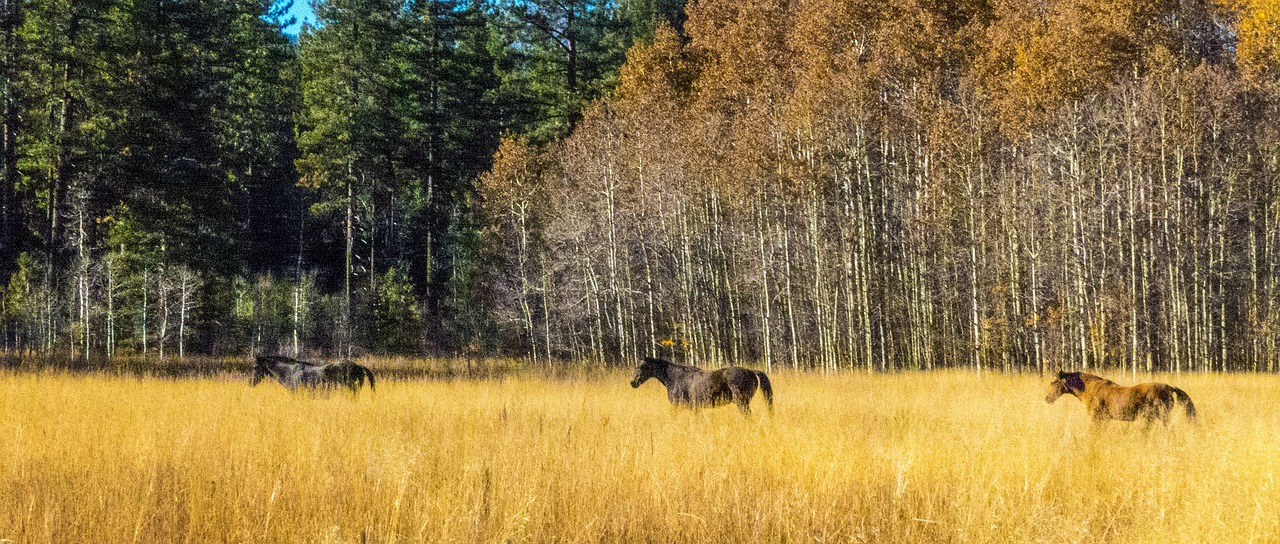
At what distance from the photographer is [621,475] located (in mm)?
7145

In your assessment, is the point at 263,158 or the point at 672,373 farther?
the point at 263,158

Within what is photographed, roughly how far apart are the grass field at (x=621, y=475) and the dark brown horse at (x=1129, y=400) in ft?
0.69

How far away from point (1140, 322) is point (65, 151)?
27.4 m

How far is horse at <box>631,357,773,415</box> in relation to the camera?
37.6 ft

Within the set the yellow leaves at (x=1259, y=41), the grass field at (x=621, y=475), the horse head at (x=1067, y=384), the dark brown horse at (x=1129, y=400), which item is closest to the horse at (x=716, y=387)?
the grass field at (x=621, y=475)

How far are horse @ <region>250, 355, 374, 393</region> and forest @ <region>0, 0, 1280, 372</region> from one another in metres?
11.4

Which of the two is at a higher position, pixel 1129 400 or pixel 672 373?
pixel 672 373

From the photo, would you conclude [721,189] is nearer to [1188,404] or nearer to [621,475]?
[1188,404]

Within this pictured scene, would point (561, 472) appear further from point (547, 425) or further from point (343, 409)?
point (343, 409)

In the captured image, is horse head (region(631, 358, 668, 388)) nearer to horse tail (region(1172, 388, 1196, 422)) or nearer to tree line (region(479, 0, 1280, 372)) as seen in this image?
horse tail (region(1172, 388, 1196, 422))

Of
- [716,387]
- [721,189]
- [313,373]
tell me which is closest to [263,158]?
[721,189]

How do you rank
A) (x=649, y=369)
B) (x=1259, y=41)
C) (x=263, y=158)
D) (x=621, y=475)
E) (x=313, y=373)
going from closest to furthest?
(x=621, y=475)
(x=649, y=369)
(x=313, y=373)
(x=1259, y=41)
(x=263, y=158)

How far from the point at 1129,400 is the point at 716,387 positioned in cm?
430

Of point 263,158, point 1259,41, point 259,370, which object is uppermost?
point 263,158
